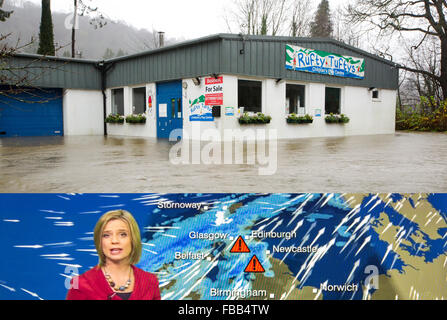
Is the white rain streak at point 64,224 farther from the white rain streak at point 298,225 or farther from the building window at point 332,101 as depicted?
the building window at point 332,101

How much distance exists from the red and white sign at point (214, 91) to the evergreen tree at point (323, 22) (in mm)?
26340

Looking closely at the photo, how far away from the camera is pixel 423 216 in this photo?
8.38 ft

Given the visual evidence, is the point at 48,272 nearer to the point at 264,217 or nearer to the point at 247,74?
the point at 264,217

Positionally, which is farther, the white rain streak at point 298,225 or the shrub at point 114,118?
the shrub at point 114,118

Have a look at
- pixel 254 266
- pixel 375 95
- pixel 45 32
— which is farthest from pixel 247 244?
pixel 45 32

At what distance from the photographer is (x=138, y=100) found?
1858cm

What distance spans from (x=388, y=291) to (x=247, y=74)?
1244cm

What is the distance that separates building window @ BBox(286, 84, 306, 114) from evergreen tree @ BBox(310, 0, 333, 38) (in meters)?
23.0

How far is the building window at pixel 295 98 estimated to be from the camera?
53.4 feet

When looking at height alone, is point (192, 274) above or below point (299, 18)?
below

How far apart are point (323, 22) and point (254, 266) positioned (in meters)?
44.1

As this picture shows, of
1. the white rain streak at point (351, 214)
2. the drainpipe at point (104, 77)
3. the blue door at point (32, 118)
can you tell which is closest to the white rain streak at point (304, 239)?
the white rain streak at point (351, 214)

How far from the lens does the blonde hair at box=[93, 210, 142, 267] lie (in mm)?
2357

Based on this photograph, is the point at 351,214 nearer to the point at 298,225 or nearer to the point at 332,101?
the point at 298,225
